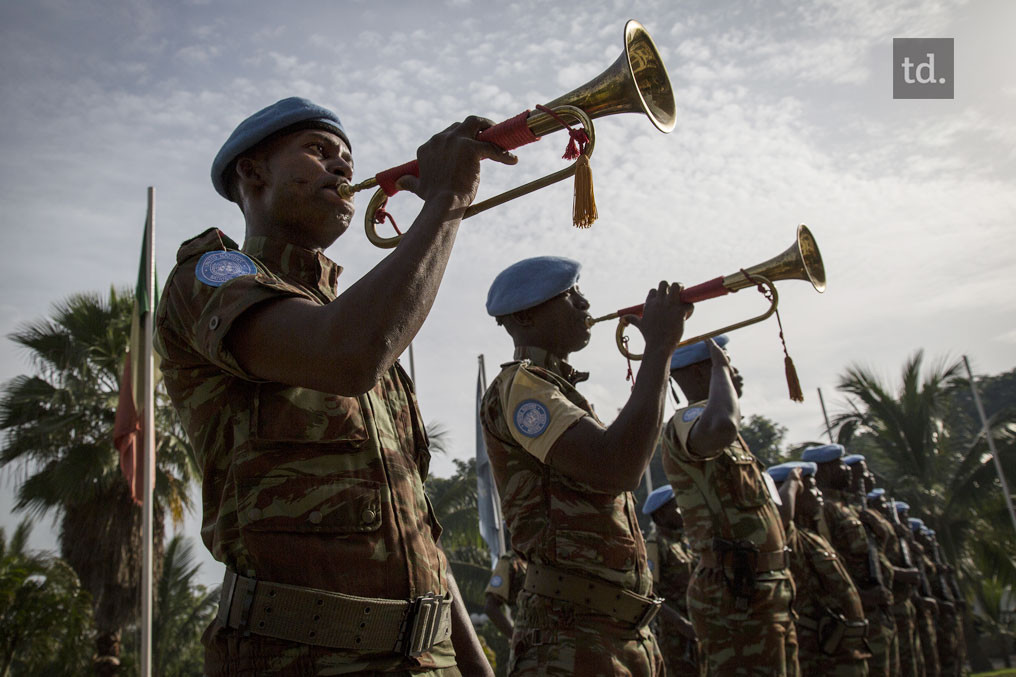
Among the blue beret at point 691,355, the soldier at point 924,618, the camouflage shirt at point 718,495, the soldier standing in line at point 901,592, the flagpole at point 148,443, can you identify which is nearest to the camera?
the camouflage shirt at point 718,495

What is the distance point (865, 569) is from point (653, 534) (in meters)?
2.31

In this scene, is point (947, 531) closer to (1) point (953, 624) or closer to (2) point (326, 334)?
(1) point (953, 624)

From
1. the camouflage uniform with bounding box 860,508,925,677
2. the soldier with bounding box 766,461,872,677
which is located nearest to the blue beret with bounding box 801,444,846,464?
the camouflage uniform with bounding box 860,508,925,677

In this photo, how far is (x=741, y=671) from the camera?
432 cm

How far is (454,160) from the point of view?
1.82 metres

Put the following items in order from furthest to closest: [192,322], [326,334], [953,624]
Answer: [953,624] < [192,322] < [326,334]

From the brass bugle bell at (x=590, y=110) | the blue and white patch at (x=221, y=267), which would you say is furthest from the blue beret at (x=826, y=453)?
the blue and white patch at (x=221, y=267)

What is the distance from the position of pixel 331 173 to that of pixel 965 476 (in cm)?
2437

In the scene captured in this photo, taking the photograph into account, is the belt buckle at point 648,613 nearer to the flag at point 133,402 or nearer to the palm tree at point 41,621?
the flag at point 133,402

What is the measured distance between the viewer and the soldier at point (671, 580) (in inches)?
287

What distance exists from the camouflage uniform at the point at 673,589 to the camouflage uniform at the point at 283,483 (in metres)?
5.80

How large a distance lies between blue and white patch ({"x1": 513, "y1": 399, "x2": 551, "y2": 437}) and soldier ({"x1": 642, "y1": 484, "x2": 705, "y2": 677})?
11.6ft

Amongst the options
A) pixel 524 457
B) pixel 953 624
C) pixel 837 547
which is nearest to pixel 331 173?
pixel 524 457

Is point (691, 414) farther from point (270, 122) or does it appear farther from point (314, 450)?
point (314, 450)
